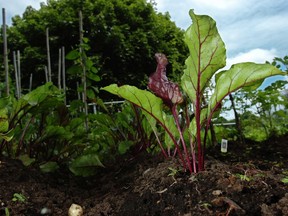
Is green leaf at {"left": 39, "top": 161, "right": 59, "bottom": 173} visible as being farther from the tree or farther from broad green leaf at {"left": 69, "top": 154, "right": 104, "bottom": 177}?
the tree

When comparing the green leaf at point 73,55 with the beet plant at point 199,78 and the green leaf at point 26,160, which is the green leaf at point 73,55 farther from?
the beet plant at point 199,78

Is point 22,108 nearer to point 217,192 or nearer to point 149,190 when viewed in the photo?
Answer: point 149,190

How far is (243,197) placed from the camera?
47.2 inches

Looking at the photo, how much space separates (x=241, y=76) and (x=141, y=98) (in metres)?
0.38

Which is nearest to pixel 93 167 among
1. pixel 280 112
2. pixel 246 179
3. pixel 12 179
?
pixel 12 179

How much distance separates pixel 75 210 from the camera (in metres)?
1.66

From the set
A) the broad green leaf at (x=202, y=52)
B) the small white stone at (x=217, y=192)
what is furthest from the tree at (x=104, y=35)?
the small white stone at (x=217, y=192)

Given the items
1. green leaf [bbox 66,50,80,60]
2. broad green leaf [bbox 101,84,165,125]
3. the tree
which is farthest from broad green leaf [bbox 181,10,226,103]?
the tree

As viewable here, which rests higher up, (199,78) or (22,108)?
(199,78)

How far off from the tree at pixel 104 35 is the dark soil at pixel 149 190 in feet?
48.1

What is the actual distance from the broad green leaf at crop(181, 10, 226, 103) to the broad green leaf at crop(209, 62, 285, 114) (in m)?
0.06

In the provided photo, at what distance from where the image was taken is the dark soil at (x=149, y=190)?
1185 millimetres

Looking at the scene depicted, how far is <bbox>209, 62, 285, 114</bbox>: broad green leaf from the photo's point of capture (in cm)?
125

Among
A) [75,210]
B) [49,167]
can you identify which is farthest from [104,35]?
[75,210]
